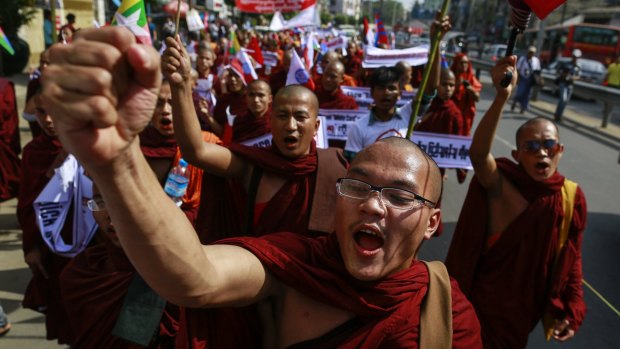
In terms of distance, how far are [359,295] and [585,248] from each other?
4.76 metres

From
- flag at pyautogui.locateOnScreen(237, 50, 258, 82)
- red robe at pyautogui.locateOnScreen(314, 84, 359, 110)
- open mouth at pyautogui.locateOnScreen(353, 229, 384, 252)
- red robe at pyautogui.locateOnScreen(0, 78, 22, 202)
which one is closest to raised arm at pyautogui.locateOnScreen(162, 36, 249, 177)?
open mouth at pyautogui.locateOnScreen(353, 229, 384, 252)

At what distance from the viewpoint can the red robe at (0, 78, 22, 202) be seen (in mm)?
4660

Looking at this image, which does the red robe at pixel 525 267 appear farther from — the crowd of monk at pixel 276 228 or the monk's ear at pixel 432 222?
the monk's ear at pixel 432 222

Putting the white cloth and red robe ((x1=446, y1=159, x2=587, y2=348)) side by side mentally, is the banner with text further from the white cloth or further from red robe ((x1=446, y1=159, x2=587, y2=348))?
red robe ((x1=446, y1=159, x2=587, y2=348))

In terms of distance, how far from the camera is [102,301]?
2170 millimetres

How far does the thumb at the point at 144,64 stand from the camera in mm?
834

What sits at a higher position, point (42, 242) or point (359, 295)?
point (359, 295)

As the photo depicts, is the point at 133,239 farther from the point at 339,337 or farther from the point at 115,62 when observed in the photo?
the point at 339,337

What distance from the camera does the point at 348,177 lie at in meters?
1.62

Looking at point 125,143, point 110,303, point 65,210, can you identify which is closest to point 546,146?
point 110,303

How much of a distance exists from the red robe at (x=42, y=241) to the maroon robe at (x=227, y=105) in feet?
8.09

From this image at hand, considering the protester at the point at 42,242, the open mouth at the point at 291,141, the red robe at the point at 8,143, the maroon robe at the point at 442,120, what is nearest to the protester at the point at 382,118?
the open mouth at the point at 291,141

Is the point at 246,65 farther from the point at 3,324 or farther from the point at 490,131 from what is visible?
the point at 490,131

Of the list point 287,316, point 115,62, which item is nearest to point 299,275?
point 287,316
